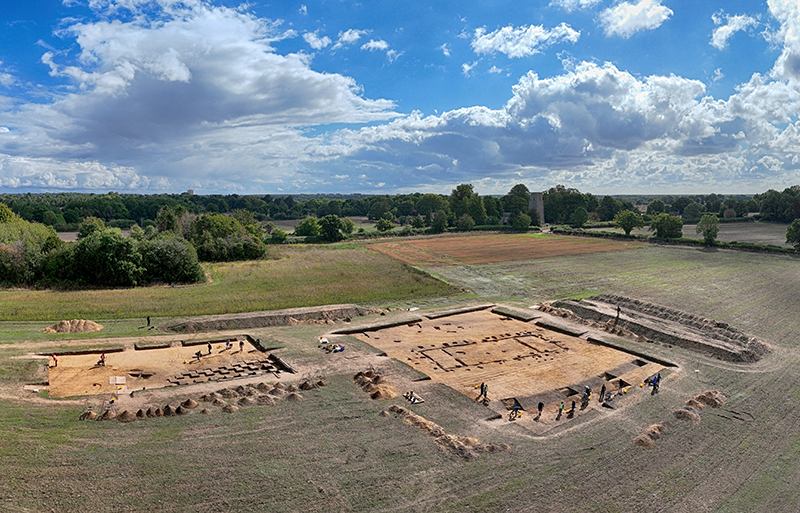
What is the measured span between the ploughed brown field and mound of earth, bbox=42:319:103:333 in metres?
45.6

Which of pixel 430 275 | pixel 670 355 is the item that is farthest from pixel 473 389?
pixel 430 275

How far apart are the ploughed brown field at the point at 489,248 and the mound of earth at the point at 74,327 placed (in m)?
45.6

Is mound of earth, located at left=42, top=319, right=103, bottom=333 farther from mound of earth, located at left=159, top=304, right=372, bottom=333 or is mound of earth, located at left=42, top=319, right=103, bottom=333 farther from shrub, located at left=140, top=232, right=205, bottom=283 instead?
shrub, located at left=140, top=232, right=205, bottom=283

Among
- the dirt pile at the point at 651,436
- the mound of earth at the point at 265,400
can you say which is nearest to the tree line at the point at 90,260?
the mound of earth at the point at 265,400

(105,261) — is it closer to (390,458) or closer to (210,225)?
(210,225)

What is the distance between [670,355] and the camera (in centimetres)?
3095

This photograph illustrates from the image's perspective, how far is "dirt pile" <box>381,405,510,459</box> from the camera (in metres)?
17.9

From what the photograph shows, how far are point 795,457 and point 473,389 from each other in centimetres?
1375

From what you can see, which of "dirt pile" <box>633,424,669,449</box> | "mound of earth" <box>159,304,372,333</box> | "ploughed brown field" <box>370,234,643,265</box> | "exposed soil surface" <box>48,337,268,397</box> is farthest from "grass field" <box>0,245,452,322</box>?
"dirt pile" <box>633,424,669,449</box>

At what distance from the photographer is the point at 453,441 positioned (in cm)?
1853

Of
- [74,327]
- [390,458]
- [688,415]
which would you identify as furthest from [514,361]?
[74,327]

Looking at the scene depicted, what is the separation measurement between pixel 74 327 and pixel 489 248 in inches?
2815

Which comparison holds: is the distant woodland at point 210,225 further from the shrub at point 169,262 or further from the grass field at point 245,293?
the grass field at point 245,293

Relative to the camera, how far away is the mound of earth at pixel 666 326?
31422mm
